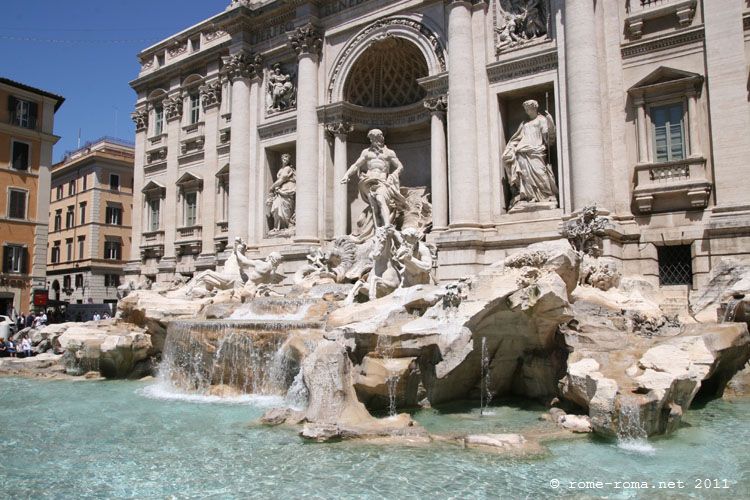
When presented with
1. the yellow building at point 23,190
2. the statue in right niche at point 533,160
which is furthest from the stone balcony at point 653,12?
the yellow building at point 23,190

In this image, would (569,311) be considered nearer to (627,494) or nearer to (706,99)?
(627,494)

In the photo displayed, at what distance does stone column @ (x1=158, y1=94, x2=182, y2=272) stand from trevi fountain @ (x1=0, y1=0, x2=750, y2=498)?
6.59 metres

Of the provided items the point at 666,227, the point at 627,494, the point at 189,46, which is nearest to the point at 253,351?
the point at 627,494

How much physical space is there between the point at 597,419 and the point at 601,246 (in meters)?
7.19

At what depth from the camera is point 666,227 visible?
15.6 metres

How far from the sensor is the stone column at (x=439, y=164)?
19078 millimetres

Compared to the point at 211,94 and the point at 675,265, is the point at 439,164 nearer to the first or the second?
the point at 675,265

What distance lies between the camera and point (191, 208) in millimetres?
27984

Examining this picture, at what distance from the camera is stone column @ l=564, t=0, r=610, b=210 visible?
15922 millimetres

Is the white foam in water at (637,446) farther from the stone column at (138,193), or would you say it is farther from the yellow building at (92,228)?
the yellow building at (92,228)

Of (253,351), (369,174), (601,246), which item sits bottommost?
(253,351)

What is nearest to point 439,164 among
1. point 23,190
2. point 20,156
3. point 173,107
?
point 173,107

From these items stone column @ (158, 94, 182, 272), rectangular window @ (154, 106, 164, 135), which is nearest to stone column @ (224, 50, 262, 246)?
stone column @ (158, 94, 182, 272)

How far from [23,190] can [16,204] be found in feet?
2.73
